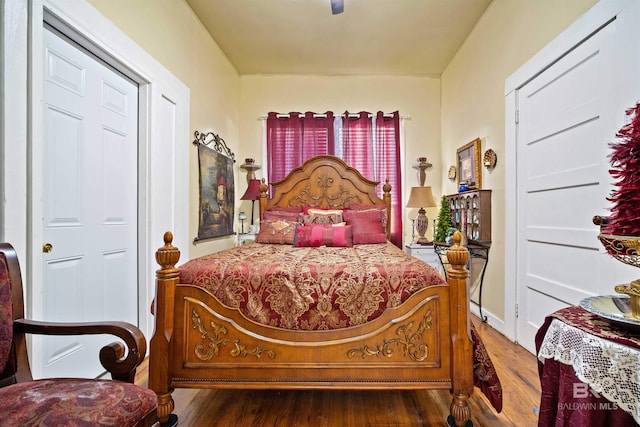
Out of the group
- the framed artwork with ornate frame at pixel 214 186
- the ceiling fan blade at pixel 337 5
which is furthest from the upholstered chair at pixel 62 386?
the ceiling fan blade at pixel 337 5

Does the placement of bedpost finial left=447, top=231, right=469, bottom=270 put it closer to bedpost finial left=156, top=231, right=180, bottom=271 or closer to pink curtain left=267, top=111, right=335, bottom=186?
bedpost finial left=156, top=231, right=180, bottom=271

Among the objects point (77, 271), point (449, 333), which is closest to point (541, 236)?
point (449, 333)

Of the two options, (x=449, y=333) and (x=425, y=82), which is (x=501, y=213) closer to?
(x=449, y=333)

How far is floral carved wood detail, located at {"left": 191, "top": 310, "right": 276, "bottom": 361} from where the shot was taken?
1.57 metres

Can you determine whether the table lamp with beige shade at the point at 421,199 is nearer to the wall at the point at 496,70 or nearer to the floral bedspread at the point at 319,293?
the wall at the point at 496,70

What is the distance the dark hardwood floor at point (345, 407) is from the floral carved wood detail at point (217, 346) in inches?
14.1

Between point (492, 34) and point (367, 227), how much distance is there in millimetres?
2218

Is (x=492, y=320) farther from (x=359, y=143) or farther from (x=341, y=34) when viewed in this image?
(x=341, y=34)

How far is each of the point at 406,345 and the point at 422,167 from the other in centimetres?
313

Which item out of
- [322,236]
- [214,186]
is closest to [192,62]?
[214,186]

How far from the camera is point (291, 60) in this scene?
399 centimetres

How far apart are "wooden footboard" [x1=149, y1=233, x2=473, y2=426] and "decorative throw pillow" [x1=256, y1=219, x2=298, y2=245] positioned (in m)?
1.54

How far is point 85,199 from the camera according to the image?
193cm

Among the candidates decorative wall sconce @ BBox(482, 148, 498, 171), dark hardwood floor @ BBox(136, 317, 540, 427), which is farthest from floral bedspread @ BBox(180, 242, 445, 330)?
decorative wall sconce @ BBox(482, 148, 498, 171)
